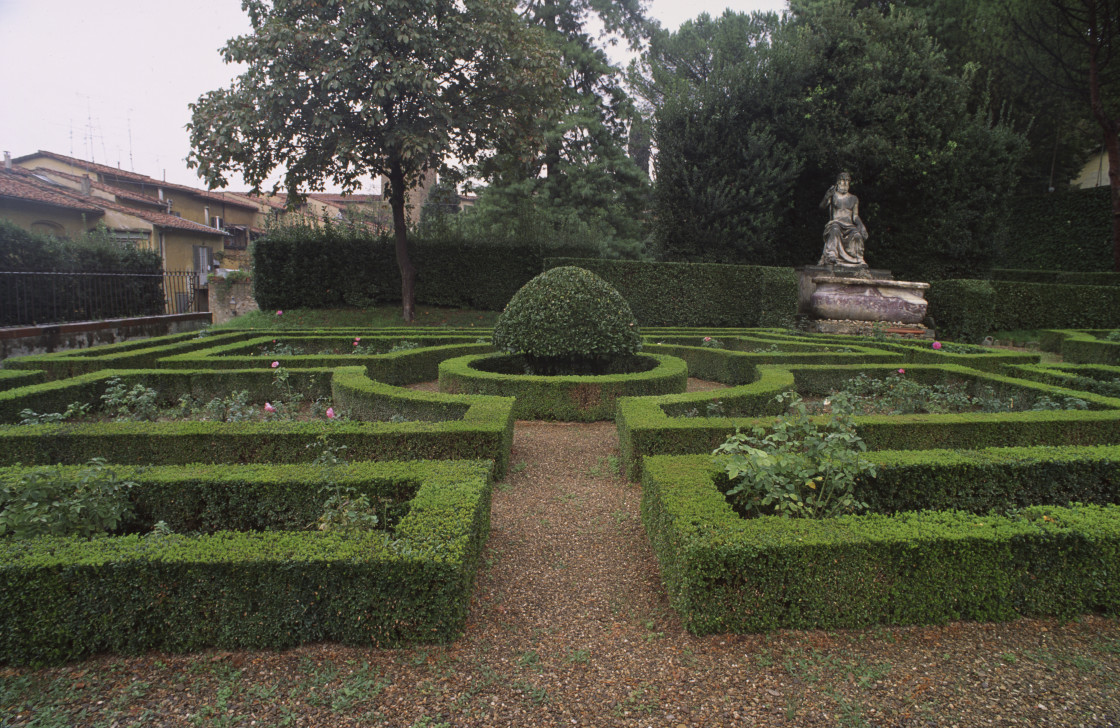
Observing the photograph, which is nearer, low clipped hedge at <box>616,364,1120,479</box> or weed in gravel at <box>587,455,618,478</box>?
low clipped hedge at <box>616,364,1120,479</box>

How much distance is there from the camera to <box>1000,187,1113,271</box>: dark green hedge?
21.5 m

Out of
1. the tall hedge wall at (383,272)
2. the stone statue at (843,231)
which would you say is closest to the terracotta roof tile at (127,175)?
the tall hedge wall at (383,272)

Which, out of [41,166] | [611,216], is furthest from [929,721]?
[41,166]

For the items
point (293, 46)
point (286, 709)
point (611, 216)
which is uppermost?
point (293, 46)

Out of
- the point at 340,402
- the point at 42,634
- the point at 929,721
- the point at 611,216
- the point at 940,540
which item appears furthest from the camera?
the point at 611,216

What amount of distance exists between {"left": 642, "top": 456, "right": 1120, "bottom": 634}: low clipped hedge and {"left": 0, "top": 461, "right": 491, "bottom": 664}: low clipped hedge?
1.35 m

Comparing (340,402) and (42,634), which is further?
(340,402)

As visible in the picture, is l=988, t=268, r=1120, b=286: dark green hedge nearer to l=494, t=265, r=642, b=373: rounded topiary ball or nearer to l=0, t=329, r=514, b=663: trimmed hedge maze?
l=494, t=265, r=642, b=373: rounded topiary ball

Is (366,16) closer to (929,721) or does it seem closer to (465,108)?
(465,108)

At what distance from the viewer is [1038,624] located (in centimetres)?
321

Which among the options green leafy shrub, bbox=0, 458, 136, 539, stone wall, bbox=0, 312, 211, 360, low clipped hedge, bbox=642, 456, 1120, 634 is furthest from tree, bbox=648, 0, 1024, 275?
green leafy shrub, bbox=0, 458, 136, 539

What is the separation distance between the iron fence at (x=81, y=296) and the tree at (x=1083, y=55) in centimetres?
2751

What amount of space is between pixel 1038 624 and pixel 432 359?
8485 millimetres

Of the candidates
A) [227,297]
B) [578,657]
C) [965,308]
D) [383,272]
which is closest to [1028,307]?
[965,308]
